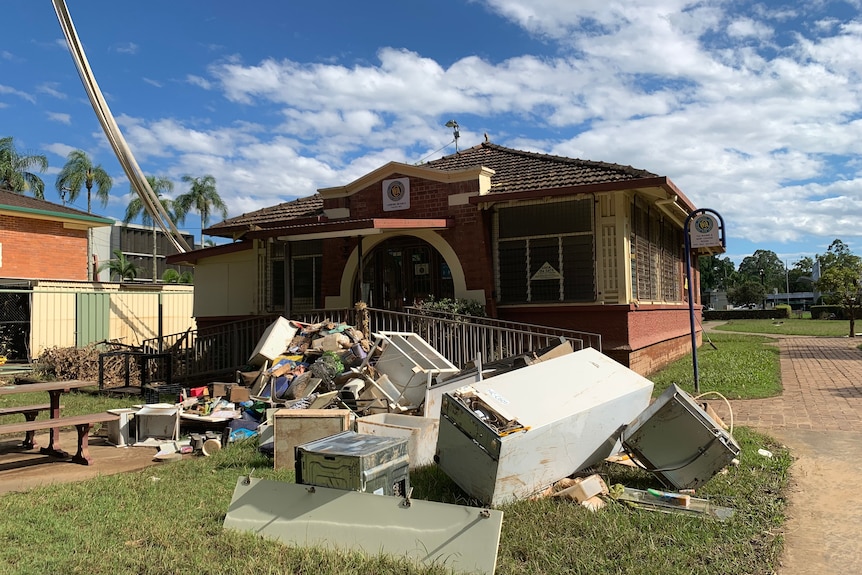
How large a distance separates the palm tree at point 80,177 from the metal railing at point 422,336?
37121 millimetres

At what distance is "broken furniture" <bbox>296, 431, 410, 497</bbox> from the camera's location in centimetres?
404

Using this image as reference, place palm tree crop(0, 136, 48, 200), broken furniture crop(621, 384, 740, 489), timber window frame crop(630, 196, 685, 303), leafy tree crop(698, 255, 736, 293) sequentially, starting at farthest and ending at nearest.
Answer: leafy tree crop(698, 255, 736, 293) < palm tree crop(0, 136, 48, 200) < timber window frame crop(630, 196, 685, 303) < broken furniture crop(621, 384, 740, 489)

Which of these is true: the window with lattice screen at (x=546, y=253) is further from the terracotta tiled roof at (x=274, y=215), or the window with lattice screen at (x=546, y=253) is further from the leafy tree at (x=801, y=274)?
the leafy tree at (x=801, y=274)

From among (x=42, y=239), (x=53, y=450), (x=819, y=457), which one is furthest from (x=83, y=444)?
(x=42, y=239)

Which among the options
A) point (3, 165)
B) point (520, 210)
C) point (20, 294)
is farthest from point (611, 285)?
point (3, 165)

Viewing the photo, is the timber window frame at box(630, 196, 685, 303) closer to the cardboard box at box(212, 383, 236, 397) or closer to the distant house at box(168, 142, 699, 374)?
the distant house at box(168, 142, 699, 374)

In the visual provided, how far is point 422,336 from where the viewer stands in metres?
11.1

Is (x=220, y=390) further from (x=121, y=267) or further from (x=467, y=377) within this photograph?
(x=121, y=267)

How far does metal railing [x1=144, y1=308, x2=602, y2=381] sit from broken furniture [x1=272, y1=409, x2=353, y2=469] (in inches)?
163

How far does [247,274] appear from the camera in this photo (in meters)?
15.8

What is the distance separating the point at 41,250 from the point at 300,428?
1817 centimetres

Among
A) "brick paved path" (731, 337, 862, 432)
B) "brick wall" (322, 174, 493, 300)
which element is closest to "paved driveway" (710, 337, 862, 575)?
"brick paved path" (731, 337, 862, 432)

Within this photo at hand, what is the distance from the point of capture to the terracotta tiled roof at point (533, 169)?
38.5ft

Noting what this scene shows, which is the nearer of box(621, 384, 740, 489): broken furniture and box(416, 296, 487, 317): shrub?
box(621, 384, 740, 489): broken furniture
